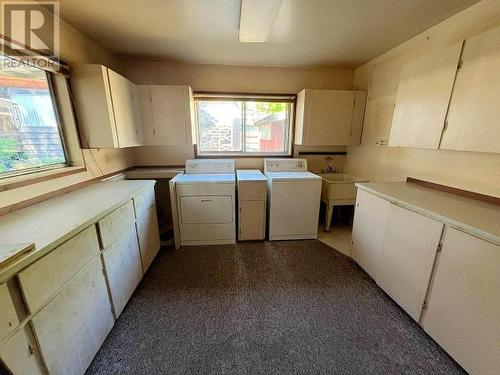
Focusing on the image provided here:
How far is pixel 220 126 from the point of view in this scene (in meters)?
3.16

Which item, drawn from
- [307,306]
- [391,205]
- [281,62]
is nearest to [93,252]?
[307,306]

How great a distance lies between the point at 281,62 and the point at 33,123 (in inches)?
109

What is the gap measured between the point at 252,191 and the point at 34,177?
1.96 meters

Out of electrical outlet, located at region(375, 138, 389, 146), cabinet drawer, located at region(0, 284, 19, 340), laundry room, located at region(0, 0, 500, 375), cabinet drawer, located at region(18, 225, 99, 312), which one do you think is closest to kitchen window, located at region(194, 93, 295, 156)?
laundry room, located at region(0, 0, 500, 375)

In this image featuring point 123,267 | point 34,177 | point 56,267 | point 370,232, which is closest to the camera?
point 56,267

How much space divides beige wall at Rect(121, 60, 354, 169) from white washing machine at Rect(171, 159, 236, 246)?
740mm

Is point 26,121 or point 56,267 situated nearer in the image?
point 56,267

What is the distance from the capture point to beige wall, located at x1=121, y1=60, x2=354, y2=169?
285 cm

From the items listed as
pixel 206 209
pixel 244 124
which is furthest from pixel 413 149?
pixel 206 209

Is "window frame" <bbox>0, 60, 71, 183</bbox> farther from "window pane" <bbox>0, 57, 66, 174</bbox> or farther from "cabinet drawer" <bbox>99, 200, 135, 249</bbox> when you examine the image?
"cabinet drawer" <bbox>99, 200, 135, 249</bbox>

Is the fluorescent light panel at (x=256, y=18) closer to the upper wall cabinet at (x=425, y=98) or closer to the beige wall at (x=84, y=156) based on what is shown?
the upper wall cabinet at (x=425, y=98)

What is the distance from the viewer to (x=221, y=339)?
145cm

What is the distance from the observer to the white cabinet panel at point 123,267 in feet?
4.84

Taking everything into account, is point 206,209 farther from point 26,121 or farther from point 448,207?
point 448,207
